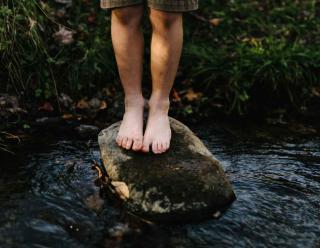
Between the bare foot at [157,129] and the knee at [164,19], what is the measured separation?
0.45 m

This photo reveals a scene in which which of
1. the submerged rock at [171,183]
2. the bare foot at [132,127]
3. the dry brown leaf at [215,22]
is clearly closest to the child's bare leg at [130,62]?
the bare foot at [132,127]

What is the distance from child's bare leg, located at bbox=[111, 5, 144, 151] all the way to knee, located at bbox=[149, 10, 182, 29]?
0.38 feet

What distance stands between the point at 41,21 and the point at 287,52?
82.2 inches

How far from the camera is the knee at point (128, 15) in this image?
9.35ft

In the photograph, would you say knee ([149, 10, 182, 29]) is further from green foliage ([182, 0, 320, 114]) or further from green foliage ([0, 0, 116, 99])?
green foliage ([182, 0, 320, 114])

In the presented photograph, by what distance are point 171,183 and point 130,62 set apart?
2.34 ft

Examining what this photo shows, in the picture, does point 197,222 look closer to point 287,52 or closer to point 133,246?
point 133,246

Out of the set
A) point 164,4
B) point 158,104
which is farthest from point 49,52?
point 164,4

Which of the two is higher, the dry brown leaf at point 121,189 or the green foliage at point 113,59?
the green foliage at point 113,59

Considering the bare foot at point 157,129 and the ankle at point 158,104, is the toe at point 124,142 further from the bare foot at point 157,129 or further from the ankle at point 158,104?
the ankle at point 158,104

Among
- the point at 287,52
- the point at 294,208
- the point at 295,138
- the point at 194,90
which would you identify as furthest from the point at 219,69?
the point at 294,208

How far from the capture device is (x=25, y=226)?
8.62ft

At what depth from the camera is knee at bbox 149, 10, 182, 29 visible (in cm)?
278

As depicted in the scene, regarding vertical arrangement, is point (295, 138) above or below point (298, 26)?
below
